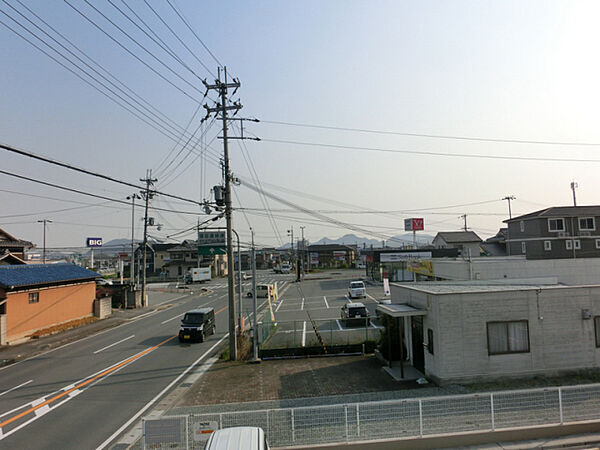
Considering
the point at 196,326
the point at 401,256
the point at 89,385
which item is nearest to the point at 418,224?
the point at 401,256

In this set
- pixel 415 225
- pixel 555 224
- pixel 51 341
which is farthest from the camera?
pixel 415 225

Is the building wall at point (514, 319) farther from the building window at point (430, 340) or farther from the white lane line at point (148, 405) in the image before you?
the white lane line at point (148, 405)

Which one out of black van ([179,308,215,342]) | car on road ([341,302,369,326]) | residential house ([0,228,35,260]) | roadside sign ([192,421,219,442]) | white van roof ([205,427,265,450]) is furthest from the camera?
residential house ([0,228,35,260])

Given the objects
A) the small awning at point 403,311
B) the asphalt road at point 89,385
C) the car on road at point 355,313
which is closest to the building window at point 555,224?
the car on road at point 355,313

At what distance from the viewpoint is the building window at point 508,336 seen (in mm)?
12281

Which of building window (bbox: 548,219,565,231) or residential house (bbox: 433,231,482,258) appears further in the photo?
residential house (bbox: 433,231,482,258)

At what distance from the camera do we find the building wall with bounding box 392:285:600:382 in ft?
39.5

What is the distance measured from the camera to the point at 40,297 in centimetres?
2538

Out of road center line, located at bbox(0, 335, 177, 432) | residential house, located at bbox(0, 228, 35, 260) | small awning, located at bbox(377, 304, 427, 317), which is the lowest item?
road center line, located at bbox(0, 335, 177, 432)

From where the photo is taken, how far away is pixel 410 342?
14.7 metres

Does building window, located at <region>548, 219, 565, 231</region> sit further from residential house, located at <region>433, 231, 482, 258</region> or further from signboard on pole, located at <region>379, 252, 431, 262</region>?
residential house, located at <region>433, 231, 482, 258</region>

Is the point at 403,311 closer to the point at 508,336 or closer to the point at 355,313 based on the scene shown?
the point at 508,336

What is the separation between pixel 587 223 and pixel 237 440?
174 feet

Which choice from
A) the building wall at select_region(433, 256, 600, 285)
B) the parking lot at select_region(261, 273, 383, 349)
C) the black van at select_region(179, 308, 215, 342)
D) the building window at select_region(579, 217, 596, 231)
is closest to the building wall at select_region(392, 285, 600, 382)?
the parking lot at select_region(261, 273, 383, 349)
